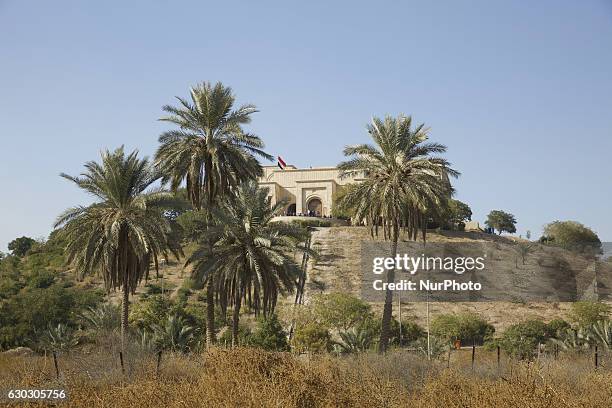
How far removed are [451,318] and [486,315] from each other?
5.86m

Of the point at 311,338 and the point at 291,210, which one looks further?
the point at 291,210

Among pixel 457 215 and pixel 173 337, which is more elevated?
pixel 457 215

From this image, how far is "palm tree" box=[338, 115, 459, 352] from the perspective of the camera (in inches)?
1211

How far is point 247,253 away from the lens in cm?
2712

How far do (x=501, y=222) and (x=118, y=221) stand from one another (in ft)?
288

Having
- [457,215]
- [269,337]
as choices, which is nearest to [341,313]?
[269,337]

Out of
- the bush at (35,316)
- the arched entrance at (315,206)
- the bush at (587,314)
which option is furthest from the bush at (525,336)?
the arched entrance at (315,206)

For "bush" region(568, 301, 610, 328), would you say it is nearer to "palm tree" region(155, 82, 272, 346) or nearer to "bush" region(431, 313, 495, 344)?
"bush" region(431, 313, 495, 344)

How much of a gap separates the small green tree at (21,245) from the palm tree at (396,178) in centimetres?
6285

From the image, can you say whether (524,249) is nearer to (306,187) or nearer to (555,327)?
(555,327)

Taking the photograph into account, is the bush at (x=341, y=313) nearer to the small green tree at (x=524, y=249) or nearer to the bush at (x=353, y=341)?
the bush at (x=353, y=341)

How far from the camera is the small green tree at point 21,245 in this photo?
82688 mm

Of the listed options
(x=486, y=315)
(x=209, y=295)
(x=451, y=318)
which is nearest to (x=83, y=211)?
(x=209, y=295)

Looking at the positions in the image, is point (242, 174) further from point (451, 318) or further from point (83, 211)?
point (451, 318)
